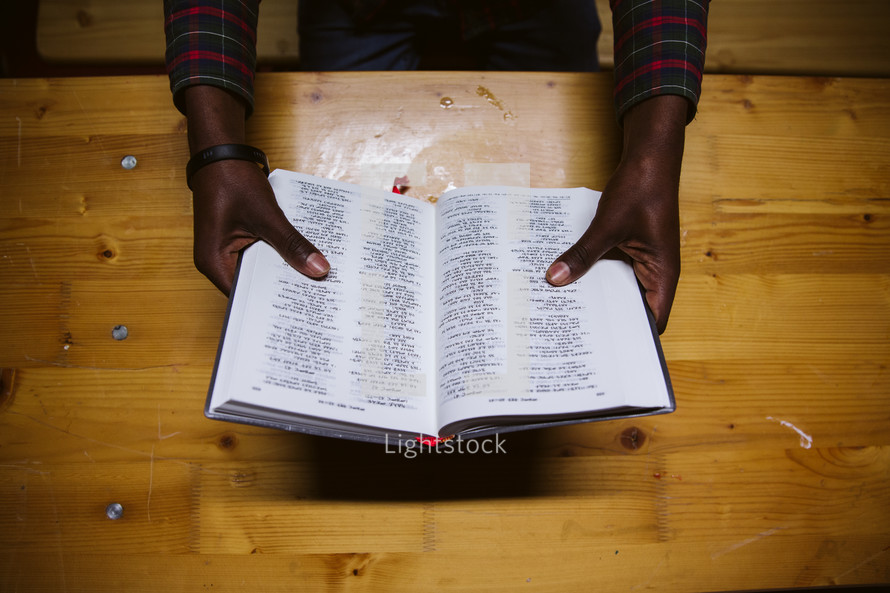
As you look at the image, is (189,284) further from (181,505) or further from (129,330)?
(181,505)

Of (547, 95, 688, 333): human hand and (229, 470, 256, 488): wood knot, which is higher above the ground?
(547, 95, 688, 333): human hand

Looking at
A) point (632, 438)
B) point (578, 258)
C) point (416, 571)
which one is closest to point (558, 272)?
point (578, 258)

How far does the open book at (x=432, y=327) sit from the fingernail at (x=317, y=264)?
0.01 metres

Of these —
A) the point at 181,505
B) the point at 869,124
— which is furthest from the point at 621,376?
the point at 869,124

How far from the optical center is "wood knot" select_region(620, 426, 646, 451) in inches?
23.4

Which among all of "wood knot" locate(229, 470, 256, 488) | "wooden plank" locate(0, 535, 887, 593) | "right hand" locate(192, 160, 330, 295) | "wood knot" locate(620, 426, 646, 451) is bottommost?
"wooden plank" locate(0, 535, 887, 593)

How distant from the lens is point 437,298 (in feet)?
1.67

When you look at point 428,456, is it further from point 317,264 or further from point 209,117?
point 209,117

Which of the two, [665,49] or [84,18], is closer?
[665,49]

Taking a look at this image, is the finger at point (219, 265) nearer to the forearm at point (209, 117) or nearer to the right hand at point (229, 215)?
the right hand at point (229, 215)

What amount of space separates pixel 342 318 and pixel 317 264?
54mm

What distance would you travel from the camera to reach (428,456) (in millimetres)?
579

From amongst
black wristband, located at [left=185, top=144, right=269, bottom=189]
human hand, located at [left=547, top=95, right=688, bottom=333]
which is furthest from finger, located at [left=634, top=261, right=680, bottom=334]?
black wristband, located at [left=185, top=144, right=269, bottom=189]

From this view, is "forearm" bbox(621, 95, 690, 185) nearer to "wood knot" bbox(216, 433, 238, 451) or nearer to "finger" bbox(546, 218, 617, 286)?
"finger" bbox(546, 218, 617, 286)
